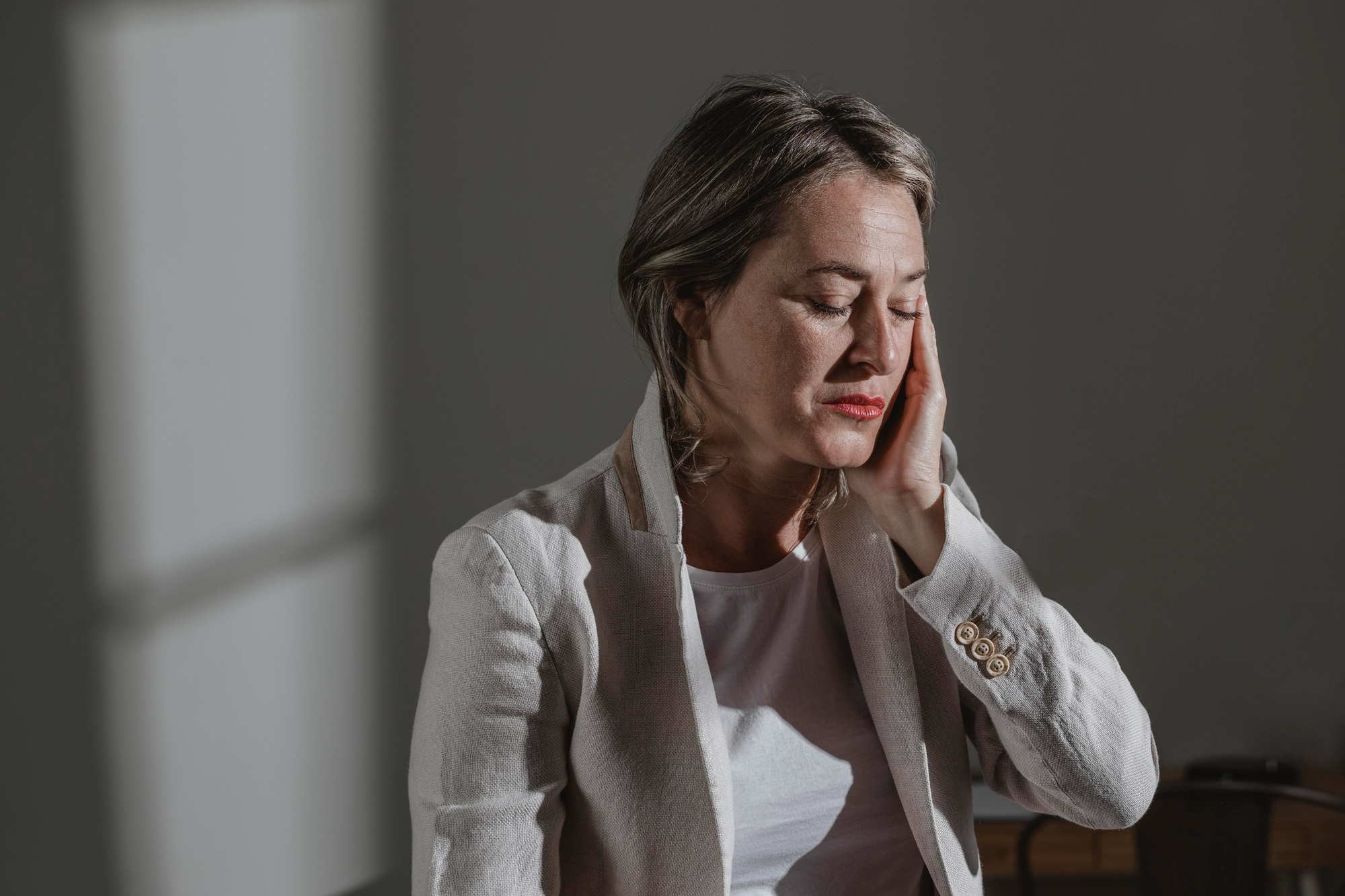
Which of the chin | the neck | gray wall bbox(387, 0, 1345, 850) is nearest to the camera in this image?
the chin

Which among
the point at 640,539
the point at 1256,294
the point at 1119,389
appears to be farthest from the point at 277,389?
the point at 1256,294

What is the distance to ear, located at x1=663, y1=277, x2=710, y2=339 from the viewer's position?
119 centimetres

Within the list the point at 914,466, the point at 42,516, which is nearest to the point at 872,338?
the point at 914,466

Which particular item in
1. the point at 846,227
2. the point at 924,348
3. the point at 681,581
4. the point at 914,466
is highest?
the point at 846,227

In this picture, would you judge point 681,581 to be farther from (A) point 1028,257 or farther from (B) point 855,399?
(A) point 1028,257

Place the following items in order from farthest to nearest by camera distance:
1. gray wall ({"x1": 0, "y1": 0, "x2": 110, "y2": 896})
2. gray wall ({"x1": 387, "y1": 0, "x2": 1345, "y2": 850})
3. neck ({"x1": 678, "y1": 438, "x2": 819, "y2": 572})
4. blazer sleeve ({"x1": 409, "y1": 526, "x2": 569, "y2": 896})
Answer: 1. gray wall ({"x1": 387, "y1": 0, "x2": 1345, "y2": 850})
2. gray wall ({"x1": 0, "y1": 0, "x2": 110, "y2": 896})
3. neck ({"x1": 678, "y1": 438, "x2": 819, "y2": 572})
4. blazer sleeve ({"x1": 409, "y1": 526, "x2": 569, "y2": 896})

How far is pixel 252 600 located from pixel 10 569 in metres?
0.48

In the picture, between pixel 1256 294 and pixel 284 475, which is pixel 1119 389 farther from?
pixel 284 475

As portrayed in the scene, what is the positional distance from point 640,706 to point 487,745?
16 centimetres

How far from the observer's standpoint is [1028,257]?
7.25 feet

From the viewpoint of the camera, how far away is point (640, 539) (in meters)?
1.15

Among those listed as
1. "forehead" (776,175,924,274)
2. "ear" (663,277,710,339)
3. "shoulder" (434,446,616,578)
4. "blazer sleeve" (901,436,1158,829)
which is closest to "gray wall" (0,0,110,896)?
"shoulder" (434,446,616,578)

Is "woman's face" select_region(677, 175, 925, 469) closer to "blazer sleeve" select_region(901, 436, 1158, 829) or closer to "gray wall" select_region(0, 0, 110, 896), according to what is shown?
"blazer sleeve" select_region(901, 436, 1158, 829)

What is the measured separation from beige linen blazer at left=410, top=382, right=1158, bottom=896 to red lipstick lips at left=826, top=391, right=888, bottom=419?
128mm
